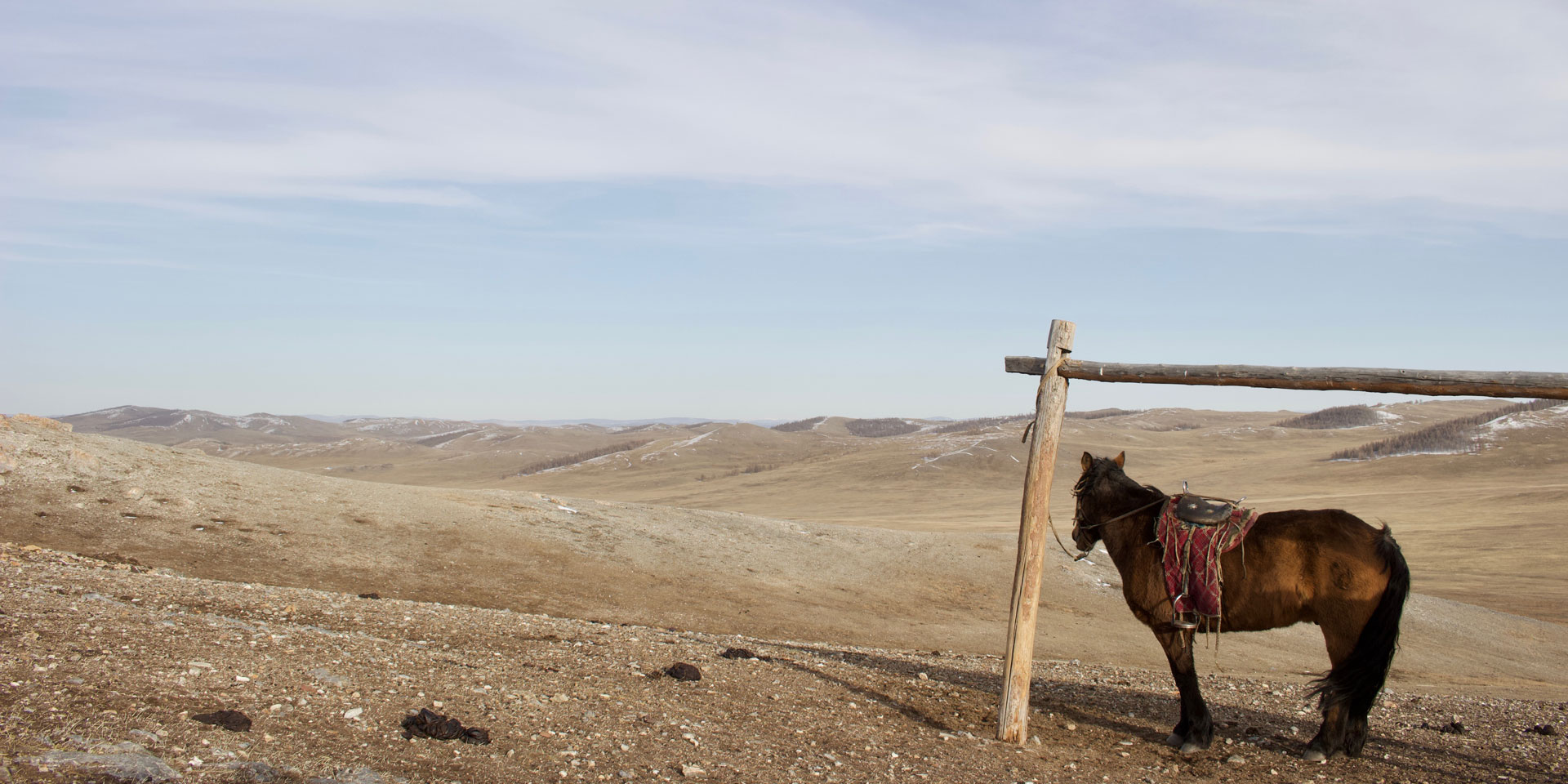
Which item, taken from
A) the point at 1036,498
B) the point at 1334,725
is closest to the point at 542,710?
the point at 1036,498

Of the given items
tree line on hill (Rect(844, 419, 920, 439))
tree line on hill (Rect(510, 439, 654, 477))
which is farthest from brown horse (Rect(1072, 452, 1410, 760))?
tree line on hill (Rect(844, 419, 920, 439))

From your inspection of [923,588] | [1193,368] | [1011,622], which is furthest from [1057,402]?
[923,588]

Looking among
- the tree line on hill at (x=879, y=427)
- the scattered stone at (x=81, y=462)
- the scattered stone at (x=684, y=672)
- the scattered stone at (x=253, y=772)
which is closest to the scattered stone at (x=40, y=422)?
the scattered stone at (x=81, y=462)

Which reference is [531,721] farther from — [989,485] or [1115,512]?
[989,485]

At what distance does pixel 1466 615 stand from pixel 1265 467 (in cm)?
6310

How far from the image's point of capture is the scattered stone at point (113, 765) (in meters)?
4.74

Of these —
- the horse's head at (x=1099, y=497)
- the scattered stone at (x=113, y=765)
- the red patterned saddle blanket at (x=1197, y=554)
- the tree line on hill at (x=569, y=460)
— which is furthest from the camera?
the tree line on hill at (x=569, y=460)

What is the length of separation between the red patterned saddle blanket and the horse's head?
42 cm

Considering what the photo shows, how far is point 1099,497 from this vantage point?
8.20m

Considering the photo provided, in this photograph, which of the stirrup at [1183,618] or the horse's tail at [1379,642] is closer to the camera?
the horse's tail at [1379,642]

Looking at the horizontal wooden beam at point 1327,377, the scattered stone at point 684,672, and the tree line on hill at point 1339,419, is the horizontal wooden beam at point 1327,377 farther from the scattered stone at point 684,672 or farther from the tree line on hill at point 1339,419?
the tree line on hill at point 1339,419

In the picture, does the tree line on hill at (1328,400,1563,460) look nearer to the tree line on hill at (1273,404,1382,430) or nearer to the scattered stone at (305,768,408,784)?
the tree line on hill at (1273,404,1382,430)

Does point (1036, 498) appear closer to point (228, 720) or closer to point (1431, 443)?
point (228, 720)

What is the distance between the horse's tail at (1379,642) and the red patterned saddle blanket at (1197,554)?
0.93 metres
